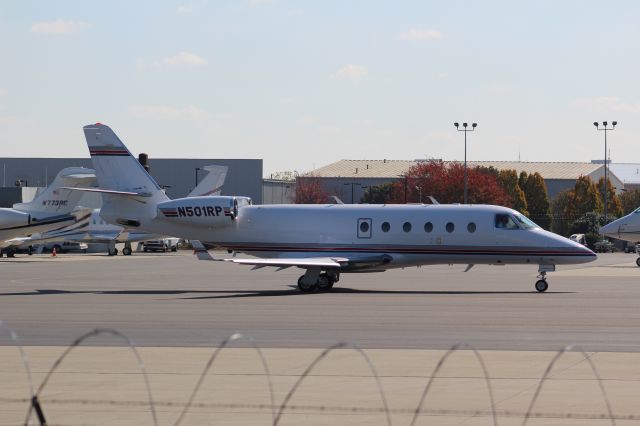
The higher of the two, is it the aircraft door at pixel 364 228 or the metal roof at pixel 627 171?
the metal roof at pixel 627 171

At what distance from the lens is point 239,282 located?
145 feet

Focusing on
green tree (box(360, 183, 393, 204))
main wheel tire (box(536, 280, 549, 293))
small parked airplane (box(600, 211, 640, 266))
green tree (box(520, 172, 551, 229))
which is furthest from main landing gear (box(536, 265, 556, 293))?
green tree (box(520, 172, 551, 229))

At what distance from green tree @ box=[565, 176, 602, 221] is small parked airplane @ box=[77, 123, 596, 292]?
92747 mm

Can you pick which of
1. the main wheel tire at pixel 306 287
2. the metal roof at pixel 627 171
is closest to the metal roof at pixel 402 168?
the metal roof at pixel 627 171

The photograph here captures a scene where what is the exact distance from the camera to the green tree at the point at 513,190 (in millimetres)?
129375

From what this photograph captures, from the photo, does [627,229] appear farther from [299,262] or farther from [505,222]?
[299,262]

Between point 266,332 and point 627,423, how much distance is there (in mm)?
10906

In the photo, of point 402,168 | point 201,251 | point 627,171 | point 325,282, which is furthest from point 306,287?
point 627,171

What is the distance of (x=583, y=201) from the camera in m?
128

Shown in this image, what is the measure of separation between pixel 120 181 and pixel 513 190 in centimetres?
9780

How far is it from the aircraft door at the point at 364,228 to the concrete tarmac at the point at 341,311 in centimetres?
179

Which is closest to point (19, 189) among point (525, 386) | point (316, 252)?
point (316, 252)

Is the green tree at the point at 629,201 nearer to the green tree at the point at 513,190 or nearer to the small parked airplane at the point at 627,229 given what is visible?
the green tree at the point at 513,190

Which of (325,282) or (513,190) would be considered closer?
(325,282)
